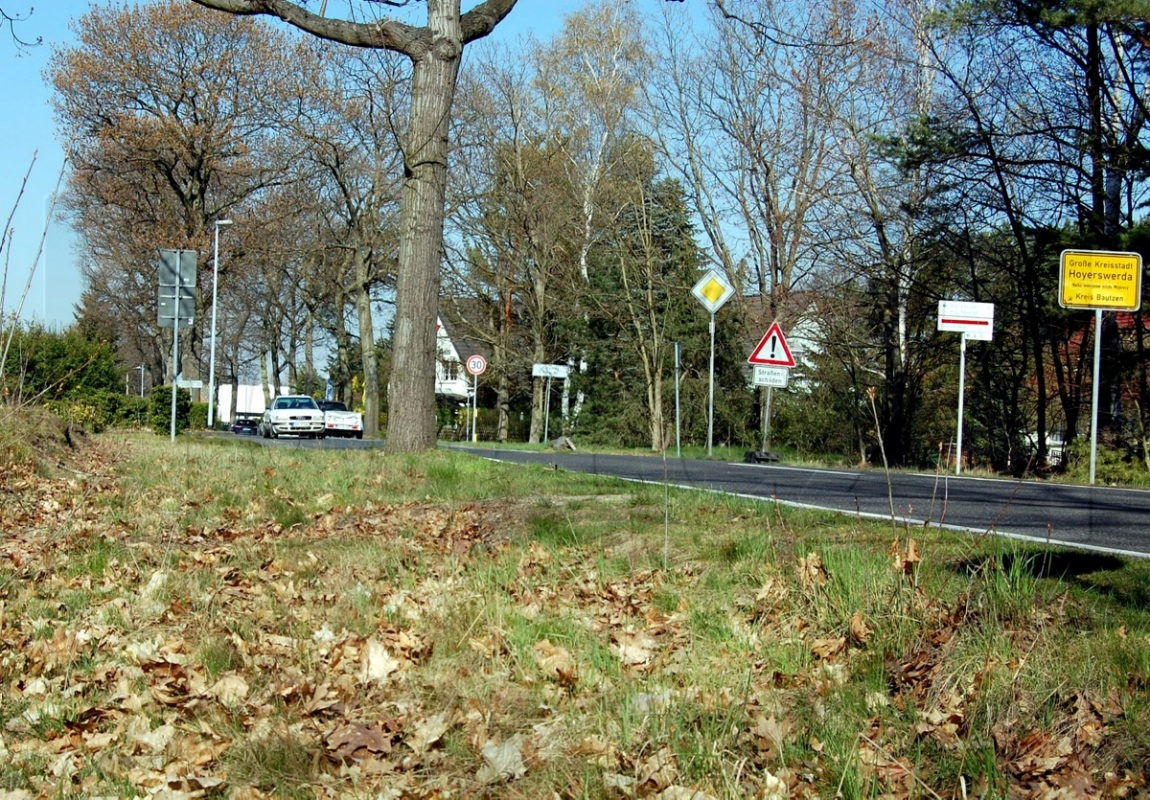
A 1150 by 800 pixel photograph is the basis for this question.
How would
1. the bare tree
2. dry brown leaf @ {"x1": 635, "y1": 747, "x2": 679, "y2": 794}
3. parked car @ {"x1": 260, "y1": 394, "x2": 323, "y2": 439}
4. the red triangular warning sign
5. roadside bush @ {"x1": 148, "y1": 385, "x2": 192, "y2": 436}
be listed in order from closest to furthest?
1. dry brown leaf @ {"x1": 635, "y1": 747, "x2": 679, "y2": 794}
2. the bare tree
3. the red triangular warning sign
4. roadside bush @ {"x1": 148, "y1": 385, "x2": 192, "y2": 436}
5. parked car @ {"x1": 260, "y1": 394, "x2": 323, "y2": 439}

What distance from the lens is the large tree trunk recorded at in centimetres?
1355

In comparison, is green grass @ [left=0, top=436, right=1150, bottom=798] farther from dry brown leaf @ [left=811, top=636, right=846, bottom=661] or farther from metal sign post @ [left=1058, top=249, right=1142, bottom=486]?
metal sign post @ [left=1058, top=249, right=1142, bottom=486]

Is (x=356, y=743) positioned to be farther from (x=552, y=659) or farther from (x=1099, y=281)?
(x=1099, y=281)

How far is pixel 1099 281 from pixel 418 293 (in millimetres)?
10226

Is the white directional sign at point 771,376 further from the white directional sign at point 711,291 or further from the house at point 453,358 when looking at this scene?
the house at point 453,358

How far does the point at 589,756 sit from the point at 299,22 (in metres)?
10.9

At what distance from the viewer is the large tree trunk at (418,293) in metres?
13.6

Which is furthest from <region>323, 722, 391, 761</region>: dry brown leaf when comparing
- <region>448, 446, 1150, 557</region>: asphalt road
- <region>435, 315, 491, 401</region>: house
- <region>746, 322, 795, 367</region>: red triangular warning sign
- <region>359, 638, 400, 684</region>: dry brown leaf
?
<region>435, 315, 491, 401</region>: house

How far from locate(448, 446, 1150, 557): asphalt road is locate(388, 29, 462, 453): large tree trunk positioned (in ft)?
7.96

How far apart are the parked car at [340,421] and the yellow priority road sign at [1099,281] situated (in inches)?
1064

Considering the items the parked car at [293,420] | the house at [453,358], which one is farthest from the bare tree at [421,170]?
the parked car at [293,420]

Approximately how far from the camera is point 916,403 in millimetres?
28438

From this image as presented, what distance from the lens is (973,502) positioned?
33.0 ft

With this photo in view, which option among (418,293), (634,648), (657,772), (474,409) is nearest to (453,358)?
(474,409)
